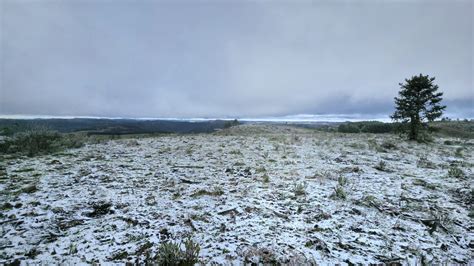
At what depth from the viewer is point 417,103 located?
50.8ft

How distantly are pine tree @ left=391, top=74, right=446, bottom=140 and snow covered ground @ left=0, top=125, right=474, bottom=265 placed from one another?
10445 mm

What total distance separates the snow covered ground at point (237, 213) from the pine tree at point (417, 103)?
1045 centimetres

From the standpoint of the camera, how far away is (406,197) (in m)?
5.37

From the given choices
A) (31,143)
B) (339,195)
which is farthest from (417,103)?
(31,143)

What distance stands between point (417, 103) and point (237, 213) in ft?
60.9

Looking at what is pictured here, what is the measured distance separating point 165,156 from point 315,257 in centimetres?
878

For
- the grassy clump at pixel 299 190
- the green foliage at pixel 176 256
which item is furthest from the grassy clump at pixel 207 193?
the green foliage at pixel 176 256

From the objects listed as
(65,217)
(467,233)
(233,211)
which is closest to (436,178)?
(467,233)

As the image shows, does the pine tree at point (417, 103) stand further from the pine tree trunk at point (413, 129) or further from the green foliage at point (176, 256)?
the green foliage at point (176, 256)

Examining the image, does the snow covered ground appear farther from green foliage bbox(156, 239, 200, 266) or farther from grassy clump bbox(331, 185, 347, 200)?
green foliage bbox(156, 239, 200, 266)

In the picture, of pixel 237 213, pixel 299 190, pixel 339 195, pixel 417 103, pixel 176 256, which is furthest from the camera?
pixel 417 103

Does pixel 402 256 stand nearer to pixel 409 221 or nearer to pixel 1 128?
pixel 409 221

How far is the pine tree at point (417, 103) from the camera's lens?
14938mm

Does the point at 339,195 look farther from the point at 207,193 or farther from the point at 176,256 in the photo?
the point at 176,256
